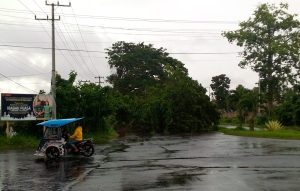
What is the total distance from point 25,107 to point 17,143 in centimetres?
290

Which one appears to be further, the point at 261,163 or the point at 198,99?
the point at 198,99

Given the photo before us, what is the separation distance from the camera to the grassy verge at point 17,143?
32062mm

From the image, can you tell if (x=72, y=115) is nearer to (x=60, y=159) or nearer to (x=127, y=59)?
(x=60, y=159)

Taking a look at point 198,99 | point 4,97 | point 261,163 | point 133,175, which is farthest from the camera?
point 198,99

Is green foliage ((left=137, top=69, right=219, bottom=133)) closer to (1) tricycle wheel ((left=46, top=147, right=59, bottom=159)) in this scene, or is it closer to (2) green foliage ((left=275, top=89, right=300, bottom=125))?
(2) green foliage ((left=275, top=89, right=300, bottom=125))

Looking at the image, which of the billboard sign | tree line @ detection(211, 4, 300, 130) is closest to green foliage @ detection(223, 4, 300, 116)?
tree line @ detection(211, 4, 300, 130)

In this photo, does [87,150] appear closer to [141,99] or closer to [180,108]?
[180,108]

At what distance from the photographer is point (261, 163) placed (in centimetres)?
1736

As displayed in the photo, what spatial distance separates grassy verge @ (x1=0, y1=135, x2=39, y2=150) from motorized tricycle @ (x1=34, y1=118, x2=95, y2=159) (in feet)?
31.4

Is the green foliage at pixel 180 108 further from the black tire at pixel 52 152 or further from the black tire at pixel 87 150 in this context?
the black tire at pixel 52 152

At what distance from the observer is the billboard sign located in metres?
33.7

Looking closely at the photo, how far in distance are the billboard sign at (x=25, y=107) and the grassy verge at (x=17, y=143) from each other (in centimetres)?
151

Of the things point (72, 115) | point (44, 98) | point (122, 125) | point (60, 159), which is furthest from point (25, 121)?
point (122, 125)

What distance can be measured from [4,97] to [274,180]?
2493 cm
